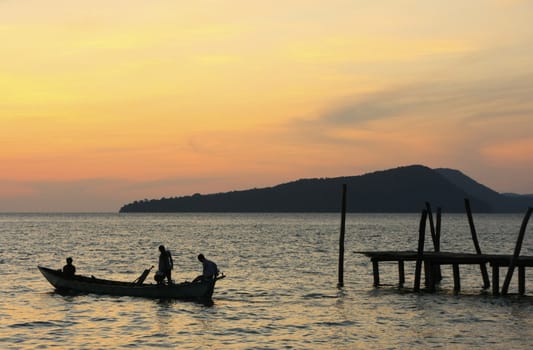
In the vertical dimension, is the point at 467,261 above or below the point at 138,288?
above

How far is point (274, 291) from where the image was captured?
40812mm

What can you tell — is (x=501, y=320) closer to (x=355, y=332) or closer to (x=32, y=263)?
(x=355, y=332)

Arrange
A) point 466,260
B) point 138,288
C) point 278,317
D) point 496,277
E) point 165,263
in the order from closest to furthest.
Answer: point 278,317
point 165,263
point 138,288
point 466,260
point 496,277

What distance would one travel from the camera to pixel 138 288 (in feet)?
117

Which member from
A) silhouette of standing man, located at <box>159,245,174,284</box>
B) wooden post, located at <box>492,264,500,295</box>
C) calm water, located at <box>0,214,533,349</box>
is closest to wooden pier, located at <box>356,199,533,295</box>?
wooden post, located at <box>492,264,500,295</box>

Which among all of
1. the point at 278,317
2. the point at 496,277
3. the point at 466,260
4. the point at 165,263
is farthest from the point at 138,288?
the point at 496,277

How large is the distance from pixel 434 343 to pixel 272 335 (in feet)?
18.3

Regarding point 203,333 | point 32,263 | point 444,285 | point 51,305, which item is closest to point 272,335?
point 203,333

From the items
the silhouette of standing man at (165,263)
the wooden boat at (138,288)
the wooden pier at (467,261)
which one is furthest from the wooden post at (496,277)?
the silhouette of standing man at (165,263)

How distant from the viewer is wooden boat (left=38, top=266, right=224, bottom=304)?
114ft

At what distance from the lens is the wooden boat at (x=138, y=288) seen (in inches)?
1368

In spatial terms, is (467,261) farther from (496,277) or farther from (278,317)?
(278,317)

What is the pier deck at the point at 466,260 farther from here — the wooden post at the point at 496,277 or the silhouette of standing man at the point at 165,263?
the silhouette of standing man at the point at 165,263

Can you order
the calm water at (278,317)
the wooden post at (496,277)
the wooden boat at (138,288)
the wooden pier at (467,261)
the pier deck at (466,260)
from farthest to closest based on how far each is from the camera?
the wooden post at (496,277), the pier deck at (466,260), the wooden pier at (467,261), the wooden boat at (138,288), the calm water at (278,317)
